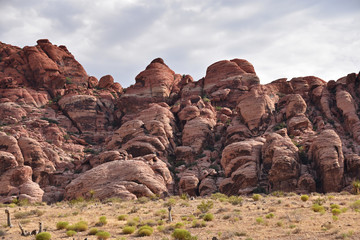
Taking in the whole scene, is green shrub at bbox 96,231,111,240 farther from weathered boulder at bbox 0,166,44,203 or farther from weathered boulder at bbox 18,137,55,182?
weathered boulder at bbox 18,137,55,182

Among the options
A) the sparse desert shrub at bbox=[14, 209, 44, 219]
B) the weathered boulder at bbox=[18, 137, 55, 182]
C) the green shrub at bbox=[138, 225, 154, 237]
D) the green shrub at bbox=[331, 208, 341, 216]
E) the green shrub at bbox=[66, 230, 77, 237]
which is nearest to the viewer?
the green shrub at bbox=[138, 225, 154, 237]

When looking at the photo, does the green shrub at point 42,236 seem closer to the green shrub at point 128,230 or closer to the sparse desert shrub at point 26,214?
the green shrub at point 128,230

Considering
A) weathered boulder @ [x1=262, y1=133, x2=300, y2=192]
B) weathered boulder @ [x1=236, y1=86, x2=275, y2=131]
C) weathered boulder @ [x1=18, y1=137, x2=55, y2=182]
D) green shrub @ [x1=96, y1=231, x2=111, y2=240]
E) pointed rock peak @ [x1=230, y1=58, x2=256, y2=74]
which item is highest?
pointed rock peak @ [x1=230, y1=58, x2=256, y2=74]

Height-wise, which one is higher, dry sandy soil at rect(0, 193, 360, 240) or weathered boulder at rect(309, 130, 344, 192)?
weathered boulder at rect(309, 130, 344, 192)

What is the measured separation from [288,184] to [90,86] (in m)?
66.3

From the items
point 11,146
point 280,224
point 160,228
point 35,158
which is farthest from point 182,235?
point 11,146

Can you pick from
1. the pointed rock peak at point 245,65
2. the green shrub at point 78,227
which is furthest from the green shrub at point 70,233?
the pointed rock peak at point 245,65

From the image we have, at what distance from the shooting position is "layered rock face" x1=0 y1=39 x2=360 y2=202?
147 ft

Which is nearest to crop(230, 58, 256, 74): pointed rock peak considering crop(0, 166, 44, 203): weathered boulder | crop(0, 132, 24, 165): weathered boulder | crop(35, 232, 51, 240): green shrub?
crop(0, 132, 24, 165): weathered boulder

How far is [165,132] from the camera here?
205ft

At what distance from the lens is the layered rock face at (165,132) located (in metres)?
44.7

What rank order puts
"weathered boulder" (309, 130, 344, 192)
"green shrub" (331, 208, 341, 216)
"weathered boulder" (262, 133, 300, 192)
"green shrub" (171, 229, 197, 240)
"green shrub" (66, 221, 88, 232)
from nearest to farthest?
1. "green shrub" (171, 229, 197, 240)
2. "green shrub" (66, 221, 88, 232)
3. "green shrub" (331, 208, 341, 216)
4. "weathered boulder" (309, 130, 344, 192)
5. "weathered boulder" (262, 133, 300, 192)

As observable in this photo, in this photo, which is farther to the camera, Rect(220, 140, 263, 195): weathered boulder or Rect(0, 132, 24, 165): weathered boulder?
Rect(0, 132, 24, 165): weathered boulder

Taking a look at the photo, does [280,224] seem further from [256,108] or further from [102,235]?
[256,108]
